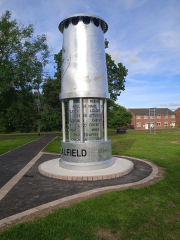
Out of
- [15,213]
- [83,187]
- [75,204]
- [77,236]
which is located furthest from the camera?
[83,187]

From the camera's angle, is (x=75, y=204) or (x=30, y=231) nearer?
(x=30, y=231)

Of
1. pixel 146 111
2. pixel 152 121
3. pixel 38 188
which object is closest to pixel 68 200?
pixel 38 188

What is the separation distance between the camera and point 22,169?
867 cm

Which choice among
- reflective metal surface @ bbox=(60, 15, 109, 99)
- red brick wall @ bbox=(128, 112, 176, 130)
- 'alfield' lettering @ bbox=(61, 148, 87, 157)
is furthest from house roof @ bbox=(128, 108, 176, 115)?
'alfield' lettering @ bbox=(61, 148, 87, 157)

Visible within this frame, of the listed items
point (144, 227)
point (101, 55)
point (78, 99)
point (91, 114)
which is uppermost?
point (101, 55)

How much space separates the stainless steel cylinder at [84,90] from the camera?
8180 millimetres

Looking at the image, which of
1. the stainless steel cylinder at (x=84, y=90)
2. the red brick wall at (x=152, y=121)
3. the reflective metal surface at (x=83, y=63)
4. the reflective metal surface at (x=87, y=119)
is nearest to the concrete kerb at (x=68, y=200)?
the stainless steel cylinder at (x=84, y=90)

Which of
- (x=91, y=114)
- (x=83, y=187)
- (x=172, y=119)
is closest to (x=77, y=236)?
(x=83, y=187)

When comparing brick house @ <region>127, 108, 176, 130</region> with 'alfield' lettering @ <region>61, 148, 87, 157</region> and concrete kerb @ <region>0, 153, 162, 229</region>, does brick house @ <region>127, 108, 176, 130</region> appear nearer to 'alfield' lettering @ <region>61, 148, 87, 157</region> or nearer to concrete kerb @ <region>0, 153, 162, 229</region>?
'alfield' lettering @ <region>61, 148, 87, 157</region>

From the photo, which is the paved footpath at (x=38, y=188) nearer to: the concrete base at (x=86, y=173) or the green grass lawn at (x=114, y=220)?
the concrete base at (x=86, y=173)

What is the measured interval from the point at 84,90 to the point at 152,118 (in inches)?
2328

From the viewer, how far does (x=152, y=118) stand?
63.9 meters

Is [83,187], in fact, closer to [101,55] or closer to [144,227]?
[144,227]

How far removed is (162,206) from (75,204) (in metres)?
2.02
